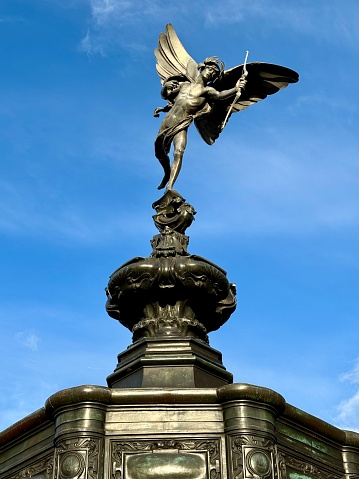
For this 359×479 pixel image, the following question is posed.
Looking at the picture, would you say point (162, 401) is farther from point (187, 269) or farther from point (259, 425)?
point (187, 269)

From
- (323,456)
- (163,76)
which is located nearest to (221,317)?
(323,456)

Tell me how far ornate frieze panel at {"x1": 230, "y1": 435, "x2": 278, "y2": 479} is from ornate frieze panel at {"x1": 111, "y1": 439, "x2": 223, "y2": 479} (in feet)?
0.53

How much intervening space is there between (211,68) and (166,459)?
659 cm

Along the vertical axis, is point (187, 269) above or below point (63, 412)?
above

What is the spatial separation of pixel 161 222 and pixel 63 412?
3.92m

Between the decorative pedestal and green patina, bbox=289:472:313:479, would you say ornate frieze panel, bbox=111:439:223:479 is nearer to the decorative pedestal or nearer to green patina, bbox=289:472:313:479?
the decorative pedestal

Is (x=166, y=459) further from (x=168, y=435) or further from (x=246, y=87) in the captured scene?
(x=246, y=87)

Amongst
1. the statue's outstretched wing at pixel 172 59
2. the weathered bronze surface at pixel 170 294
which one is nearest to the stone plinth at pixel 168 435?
the weathered bronze surface at pixel 170 294

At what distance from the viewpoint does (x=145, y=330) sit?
36.2ft

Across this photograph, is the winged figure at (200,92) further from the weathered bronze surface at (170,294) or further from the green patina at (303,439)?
the green patina at (303,439)

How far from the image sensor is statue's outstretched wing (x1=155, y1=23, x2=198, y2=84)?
549 inches

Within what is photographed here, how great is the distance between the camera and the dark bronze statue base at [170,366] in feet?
33.3

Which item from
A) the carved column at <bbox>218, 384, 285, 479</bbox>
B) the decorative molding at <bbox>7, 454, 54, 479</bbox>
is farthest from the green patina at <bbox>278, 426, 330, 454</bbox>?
the decorative molding at <bbox>7, 454, 54, 479</bbox>

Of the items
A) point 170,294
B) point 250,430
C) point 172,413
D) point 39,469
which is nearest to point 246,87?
point 170,294
